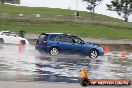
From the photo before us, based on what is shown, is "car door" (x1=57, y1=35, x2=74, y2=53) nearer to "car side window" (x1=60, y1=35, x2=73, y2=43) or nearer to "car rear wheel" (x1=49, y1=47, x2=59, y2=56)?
"car side window" (x1=60, y1=35, x2=73, y2=43)

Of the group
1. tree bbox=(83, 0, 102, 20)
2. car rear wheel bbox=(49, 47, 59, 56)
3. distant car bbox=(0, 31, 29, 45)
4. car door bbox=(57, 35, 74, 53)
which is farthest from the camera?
tree bbox=(83, 0, 102, 20)

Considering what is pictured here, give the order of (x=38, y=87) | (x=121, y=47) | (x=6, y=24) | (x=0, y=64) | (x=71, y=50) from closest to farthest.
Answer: (x=38, y=87) < (x=0, y=64) < (x=71, y=50) < (x=121, y=47) < (x=6, y=24)

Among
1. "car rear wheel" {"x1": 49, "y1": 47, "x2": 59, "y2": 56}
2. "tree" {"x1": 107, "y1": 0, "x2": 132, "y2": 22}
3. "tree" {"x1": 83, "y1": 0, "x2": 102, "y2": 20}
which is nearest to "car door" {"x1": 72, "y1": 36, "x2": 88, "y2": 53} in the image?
"car rear wheel" {"x1": 49, "y1": 47, "x2": 59, "y2": 56}

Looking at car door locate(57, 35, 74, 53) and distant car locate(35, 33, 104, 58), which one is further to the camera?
car door locate(57, 35, 74, 53)

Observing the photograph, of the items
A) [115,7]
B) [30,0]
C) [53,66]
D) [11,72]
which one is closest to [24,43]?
[53,66]

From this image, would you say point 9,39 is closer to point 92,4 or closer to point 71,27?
point 71,27

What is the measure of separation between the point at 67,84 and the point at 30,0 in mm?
103715

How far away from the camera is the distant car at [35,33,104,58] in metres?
32.4

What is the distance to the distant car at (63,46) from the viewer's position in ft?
106

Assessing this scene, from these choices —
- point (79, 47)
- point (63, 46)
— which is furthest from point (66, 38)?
point (79, 47)

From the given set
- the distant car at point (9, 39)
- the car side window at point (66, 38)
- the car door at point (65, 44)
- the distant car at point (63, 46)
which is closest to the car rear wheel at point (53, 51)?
the distant car at point (63, 46)

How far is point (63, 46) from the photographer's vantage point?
3288 cm

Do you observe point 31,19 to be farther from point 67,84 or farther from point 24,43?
point 67,84

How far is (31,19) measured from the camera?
2707 inches
